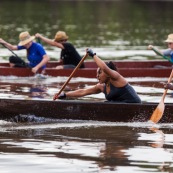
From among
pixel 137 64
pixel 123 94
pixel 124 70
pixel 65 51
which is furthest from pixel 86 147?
pixel 137 64

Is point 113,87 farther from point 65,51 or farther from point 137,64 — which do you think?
point 137,64

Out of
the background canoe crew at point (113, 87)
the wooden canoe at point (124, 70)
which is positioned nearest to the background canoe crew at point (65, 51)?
the wooden canoe at point (124, 70)

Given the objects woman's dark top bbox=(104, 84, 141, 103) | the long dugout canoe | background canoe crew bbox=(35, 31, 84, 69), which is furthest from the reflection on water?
background canoe crew bbox=(35, 31, 84, 69)

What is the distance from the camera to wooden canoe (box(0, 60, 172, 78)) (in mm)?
27516

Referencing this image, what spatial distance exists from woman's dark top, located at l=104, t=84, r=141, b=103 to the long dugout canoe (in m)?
0.23

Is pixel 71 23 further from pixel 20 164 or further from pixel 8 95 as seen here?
pixel 20 164

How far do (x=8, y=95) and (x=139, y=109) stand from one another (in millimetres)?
5907

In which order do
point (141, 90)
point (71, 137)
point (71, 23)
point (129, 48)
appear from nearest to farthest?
point (71, 137) → point (141, 90) → point (129, 48) → point (71, 23)

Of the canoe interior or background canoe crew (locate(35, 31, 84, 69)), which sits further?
the canoe interior

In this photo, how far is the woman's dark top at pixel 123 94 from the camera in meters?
19.1

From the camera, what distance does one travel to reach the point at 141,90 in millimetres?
25688

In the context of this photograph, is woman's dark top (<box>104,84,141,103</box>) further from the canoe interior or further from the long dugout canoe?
the canoe interior

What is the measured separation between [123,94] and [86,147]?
9.94ft

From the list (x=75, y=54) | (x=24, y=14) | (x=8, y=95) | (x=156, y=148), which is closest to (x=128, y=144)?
(x=156, y=148)
